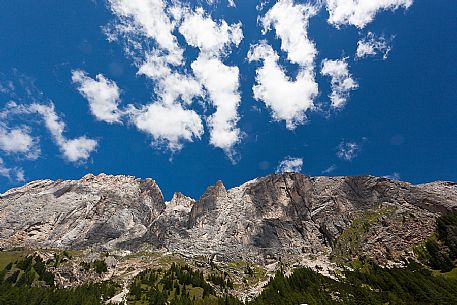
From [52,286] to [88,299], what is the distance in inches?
1888

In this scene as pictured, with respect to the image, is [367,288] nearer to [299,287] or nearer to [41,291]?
[299,287]

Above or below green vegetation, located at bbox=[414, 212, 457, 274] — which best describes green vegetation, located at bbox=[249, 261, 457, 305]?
below

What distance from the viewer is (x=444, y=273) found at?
16912cm

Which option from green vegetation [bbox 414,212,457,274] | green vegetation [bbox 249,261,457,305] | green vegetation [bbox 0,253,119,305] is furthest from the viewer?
green vegetation [bbox 414,212,457,274]

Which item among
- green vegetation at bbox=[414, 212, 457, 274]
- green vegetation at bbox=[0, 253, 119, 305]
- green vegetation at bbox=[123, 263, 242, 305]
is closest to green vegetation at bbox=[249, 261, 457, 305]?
green vegetation at bbox=[414, 212, 457, 274]

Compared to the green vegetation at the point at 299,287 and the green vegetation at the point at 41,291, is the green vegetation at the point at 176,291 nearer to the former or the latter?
the green vegetation at the point at 299,287

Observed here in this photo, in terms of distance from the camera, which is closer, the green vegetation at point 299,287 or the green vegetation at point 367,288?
the green vegetation at point 367,288

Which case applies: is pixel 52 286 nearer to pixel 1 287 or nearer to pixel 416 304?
pixel 1 287

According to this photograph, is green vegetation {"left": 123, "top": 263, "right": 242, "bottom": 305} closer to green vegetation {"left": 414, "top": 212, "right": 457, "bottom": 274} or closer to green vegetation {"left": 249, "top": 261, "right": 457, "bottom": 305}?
green vegetation {"left": 249, "top": 261, "right": 457, "bottom": 305}

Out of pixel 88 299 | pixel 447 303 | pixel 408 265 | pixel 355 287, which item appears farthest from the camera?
pixel 408 265

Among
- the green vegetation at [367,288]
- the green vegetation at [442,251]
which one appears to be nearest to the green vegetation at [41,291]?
the green vegetation at [367,288]

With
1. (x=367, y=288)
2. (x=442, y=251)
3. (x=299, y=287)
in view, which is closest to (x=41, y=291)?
(x=299, y=287)

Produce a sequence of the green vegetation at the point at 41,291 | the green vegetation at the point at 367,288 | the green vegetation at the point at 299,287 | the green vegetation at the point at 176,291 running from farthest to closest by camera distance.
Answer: the green vegetation at the point at 176,291
the green vegetation at the point at 299,287
the green vegetation at the point at 367,288
the green vegetation at the point at 41,291

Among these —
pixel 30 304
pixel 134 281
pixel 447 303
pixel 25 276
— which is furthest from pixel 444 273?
pixel 25 276
